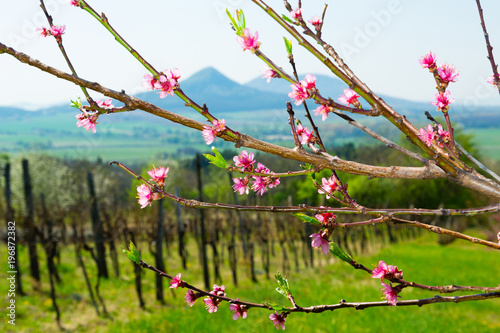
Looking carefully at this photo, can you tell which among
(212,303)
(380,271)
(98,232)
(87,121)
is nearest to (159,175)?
(87,121)

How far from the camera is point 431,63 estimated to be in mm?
1127

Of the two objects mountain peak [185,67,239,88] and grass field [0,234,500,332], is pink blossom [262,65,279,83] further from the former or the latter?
mountain peak [185,67,239,88]

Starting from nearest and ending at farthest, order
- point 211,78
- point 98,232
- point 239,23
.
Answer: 1. point 239,23
2. point 98,232
3. point 211,78

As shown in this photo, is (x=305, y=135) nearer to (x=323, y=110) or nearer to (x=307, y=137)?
(x=307, y=137)

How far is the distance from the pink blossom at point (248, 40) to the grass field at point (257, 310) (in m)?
6.74

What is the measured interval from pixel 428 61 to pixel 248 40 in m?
0.52

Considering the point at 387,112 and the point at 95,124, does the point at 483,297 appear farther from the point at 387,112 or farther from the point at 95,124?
the point at 95,124

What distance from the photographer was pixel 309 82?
95 cm

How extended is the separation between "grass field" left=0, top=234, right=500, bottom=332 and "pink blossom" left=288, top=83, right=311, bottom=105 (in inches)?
262

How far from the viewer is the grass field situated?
7.65 metres

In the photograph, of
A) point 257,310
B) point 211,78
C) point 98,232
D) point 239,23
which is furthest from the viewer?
point 211,78

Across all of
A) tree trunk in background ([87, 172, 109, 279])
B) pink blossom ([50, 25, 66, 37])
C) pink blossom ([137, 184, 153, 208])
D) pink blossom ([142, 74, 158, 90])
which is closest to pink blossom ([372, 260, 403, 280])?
pink blossom ([137, 184, 153, 208])

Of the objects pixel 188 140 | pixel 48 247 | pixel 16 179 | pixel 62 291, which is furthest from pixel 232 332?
pixel 188 140

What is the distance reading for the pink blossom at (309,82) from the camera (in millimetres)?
953
